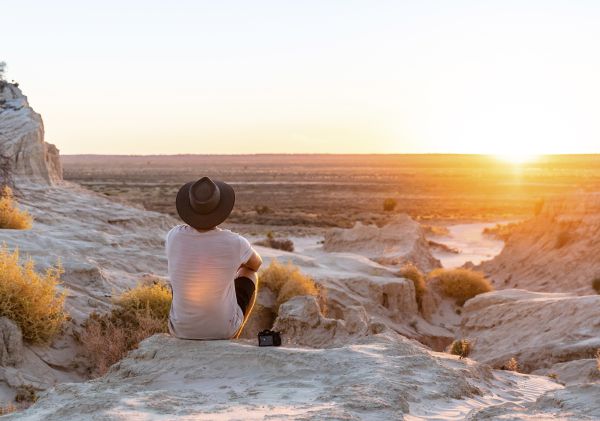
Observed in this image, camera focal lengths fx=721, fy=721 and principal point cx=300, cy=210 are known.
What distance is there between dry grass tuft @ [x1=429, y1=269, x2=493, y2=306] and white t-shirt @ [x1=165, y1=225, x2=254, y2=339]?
11657 millimetres

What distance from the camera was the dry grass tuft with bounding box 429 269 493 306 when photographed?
1680cm

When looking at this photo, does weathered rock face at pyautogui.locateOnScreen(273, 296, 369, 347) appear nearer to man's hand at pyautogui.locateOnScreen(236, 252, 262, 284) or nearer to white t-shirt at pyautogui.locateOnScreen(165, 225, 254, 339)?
man's hand at pyautogui.locateOnScreen(236, 252, 262, 284)

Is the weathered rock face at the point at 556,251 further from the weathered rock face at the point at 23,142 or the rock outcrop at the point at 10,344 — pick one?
the rock outcrop at the point at 10,344

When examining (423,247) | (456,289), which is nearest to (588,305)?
(456,289)

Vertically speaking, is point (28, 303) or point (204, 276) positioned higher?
point (204, 276)

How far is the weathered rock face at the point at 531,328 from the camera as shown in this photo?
9406mm

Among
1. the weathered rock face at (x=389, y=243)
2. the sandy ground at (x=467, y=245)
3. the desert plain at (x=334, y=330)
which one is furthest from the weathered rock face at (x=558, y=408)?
the sandy ground at (x=467, y=245)

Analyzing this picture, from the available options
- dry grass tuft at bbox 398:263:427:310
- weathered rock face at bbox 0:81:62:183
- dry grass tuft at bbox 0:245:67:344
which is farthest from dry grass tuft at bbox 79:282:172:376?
weathered rock face at bbox 0:81:62:183

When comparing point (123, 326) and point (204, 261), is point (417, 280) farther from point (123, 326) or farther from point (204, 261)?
point (204, 261)

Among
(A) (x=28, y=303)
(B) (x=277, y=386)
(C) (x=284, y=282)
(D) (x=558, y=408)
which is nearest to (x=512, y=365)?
(C) (x=284, y=282)

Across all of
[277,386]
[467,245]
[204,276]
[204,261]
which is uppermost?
[204,261]

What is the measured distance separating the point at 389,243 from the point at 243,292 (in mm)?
16330

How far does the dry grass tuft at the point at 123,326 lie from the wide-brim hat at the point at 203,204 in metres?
2.20

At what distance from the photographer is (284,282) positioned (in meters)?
11.3
